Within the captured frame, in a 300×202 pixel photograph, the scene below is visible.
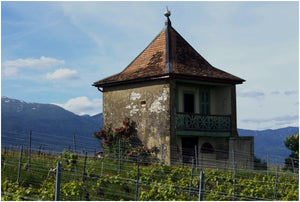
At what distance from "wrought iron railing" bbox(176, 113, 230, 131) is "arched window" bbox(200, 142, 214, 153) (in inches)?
37.0

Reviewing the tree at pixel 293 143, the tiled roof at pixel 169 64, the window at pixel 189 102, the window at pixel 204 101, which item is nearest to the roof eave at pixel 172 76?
the tiled roof at pixel 169 64

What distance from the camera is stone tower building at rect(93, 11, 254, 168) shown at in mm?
19469

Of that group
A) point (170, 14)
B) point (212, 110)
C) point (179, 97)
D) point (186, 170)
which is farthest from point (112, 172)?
point (170, 14)

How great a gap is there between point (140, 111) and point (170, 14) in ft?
19.1

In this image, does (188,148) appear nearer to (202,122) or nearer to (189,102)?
(202,122)

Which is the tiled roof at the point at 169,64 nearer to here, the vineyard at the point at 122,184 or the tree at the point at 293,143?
the vineyard at the point at 122,184

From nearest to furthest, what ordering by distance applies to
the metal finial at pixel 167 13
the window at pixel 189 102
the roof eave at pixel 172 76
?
1. the roof eave at pixel 172 76
2. the window at pixel 189 102
3. the metal finial at pixel 167 13

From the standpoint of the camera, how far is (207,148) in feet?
70.1

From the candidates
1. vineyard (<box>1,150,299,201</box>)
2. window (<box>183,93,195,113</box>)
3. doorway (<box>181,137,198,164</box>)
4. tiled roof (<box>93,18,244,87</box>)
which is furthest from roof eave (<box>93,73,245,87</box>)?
vineyard (<box>1,150,299,201</box>)

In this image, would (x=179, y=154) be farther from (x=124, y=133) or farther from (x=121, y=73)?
(x=121, y=73)

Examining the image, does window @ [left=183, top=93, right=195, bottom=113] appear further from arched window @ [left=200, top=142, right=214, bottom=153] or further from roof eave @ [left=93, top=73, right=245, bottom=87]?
arched window @ [left=200, top=142, right=214, bottom=153]

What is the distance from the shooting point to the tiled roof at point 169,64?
65.2ft

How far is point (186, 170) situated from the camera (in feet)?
55.8

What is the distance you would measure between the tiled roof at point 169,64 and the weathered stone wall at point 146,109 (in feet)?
1.61
